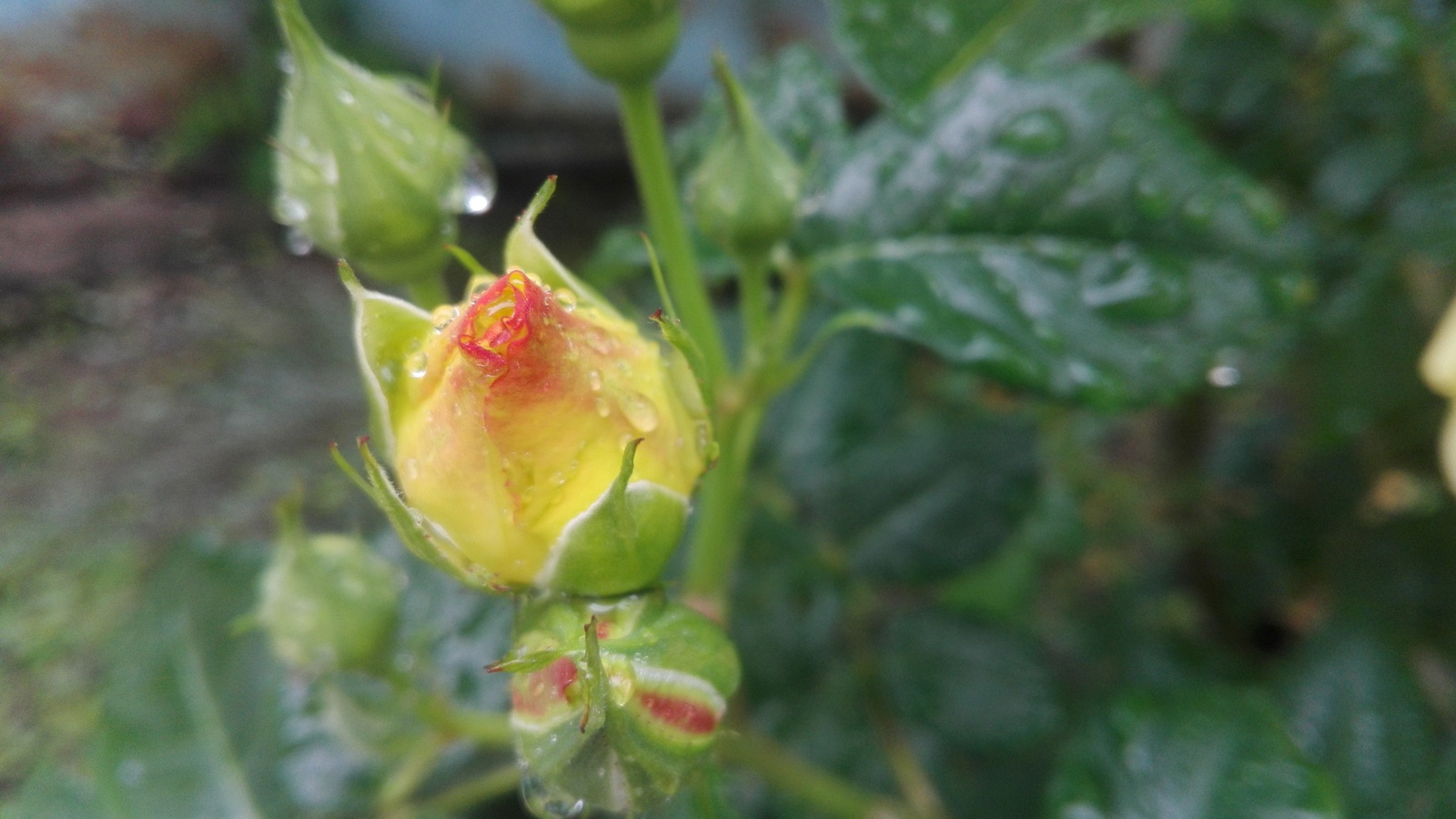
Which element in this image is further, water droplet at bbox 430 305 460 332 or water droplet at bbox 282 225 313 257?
water droplet at bbox 282 225 313 257

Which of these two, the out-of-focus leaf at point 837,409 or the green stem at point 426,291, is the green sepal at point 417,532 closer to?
the green stem at point 426,291

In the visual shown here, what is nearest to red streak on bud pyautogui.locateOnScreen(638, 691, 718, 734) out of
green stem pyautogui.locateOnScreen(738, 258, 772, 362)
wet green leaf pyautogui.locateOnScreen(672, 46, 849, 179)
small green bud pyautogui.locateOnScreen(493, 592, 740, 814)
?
small green bud pyautogui.locateOnScreen(493, 592, 740, 814)

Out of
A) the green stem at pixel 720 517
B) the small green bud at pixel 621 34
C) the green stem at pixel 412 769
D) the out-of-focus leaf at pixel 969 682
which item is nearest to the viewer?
the small green bud at pixel 621 34

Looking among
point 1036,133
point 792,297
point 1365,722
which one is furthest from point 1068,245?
point 1365,722

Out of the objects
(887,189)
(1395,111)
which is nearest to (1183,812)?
(887,189)

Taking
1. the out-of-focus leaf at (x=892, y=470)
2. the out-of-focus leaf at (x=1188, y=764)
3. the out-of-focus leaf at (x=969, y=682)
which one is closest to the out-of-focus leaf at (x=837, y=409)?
the out-of-focus leaf at (x=892, y=470)

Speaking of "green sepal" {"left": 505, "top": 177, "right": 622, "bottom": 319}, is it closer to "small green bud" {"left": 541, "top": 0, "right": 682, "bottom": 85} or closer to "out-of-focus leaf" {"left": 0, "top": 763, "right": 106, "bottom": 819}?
"small green bud" {"left": 541, "top": 0, "right": 682, "bottom": 85}

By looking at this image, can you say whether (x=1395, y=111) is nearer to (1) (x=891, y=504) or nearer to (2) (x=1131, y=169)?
(2) (x=1131, y=169)
